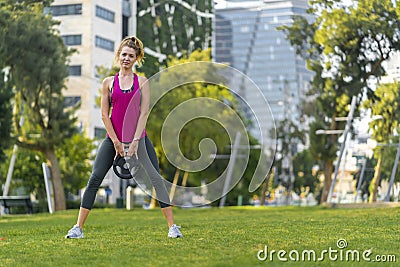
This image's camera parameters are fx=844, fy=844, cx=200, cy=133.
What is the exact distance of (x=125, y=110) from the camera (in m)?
8.43

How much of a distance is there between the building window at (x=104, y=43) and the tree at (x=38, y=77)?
94.3 feet

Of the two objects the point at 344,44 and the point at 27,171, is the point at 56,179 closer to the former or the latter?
the point at 27,171

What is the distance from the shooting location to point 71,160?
44.3 m

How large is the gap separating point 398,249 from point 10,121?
64.7 feet

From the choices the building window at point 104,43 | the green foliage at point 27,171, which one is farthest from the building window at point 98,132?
the green foliage at point 27,171

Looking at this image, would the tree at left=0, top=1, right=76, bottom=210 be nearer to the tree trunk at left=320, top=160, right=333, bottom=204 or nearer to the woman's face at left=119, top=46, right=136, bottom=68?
the tree trunk at left=320, top=160, right=333, bottom=204

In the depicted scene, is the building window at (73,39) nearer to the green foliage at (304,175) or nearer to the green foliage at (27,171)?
the green foliage at (27,171)

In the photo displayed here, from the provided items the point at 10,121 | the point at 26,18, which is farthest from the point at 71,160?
the point at 10,121

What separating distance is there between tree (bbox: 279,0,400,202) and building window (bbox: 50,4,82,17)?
10.9 m

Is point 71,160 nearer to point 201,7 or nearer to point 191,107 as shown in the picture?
point 191,107

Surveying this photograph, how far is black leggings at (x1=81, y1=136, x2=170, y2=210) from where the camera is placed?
836 centimetres

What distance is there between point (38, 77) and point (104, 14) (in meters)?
28.4

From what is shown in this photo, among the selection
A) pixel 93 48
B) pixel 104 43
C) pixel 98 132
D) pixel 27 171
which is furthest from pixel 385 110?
pixel 98 132

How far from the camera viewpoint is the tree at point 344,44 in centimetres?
2588
